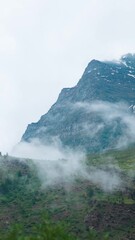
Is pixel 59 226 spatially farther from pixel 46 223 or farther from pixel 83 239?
pixel 83 239

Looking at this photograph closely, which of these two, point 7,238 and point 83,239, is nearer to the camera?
point 7,238

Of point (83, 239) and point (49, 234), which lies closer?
point (49, 234)

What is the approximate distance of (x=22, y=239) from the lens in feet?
310

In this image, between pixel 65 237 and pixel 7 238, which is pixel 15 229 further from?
pixel 65 237

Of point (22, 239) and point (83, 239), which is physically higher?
point (83, 239)

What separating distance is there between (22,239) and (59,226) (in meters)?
7.71

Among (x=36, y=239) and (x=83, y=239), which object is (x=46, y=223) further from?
(x=83, y=239)

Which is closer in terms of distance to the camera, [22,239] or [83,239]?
[22,239]

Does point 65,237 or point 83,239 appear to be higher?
point 83,239

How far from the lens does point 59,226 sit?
308 ft

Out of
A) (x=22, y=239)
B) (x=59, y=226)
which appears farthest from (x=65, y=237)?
(x=22, y=239)

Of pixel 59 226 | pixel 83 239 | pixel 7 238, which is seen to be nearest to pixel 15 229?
pixel 7 238

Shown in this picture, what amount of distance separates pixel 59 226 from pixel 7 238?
34.7ft

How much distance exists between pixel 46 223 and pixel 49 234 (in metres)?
3.51
